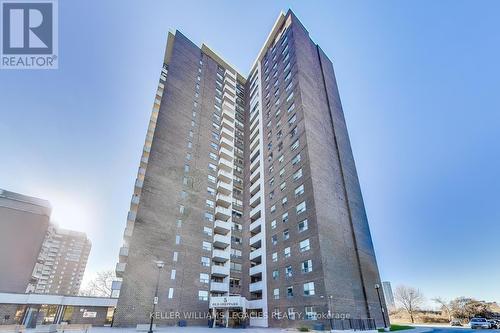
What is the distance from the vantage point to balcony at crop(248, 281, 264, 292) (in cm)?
3375

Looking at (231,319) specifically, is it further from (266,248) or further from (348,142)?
(348,142)

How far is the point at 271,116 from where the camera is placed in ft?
152

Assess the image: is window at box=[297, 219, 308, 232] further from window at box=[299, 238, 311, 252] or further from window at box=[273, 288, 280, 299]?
window at box=[273, 288, 280, 299]

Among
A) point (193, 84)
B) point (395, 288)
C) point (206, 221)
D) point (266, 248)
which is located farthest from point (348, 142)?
point (395, 288)

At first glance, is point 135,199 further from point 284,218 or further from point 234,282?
point 284,218

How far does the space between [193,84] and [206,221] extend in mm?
29952

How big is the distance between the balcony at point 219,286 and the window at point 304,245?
13.9 m

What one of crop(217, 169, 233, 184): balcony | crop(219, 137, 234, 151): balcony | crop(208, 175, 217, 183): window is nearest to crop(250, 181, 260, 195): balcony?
crop(217, 169, 233, 184): balcony

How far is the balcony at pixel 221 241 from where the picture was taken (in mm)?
37800

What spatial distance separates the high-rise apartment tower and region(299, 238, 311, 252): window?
119 mm

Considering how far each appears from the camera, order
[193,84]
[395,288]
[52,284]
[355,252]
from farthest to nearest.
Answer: [52,284] → [395,288] → [193,84] → [355,252]

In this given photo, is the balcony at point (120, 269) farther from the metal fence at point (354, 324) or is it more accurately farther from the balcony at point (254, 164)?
the balcony at point (254, 164)


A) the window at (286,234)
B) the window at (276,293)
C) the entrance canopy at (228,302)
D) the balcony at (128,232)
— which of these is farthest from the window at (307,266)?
the balcony at (128,232)

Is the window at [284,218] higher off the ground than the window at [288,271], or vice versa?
the window at [284,218]
